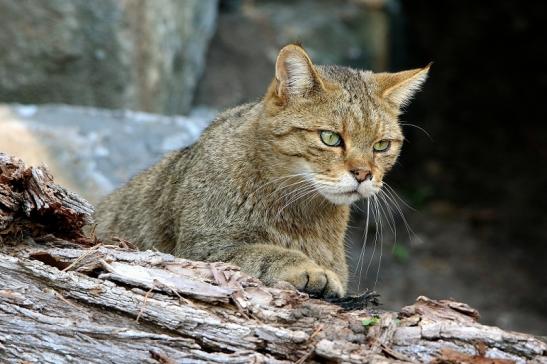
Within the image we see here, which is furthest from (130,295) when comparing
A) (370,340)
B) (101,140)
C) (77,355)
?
(101,140)

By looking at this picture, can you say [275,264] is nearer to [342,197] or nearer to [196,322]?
[342,197]

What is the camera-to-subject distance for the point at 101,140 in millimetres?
6941

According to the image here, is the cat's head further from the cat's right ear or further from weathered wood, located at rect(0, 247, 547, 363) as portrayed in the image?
weathered wood, located at rect(0, 247, 547, 363)

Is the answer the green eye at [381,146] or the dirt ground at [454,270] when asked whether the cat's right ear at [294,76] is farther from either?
the dirt ground at [454,270]

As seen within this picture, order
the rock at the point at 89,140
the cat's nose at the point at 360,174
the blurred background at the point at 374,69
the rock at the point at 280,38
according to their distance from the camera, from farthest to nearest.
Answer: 1. the rock at the point at 280,38
2. the blurred background at the point at 374,69
3. the rock at the point at 89,140
4. the cat's nose at the point at 360,174

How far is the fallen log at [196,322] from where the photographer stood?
3.29 meters

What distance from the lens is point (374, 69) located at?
32.6 ft

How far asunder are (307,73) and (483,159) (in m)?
6.50

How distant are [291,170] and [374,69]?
18.7ft

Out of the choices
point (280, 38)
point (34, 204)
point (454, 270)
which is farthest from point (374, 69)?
point (34, 204)

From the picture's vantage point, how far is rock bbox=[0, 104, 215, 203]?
6668 mm

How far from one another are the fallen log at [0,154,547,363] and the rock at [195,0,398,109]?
5.29 meters

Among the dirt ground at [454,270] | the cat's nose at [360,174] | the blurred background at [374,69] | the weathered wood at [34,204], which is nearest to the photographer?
the weathered wood at [34,204]

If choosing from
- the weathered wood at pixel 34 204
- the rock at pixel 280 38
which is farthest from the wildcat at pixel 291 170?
the rock at pixel 280 38
